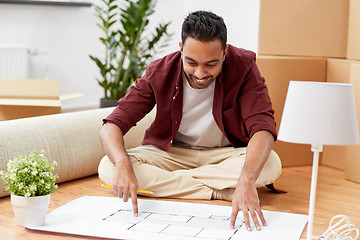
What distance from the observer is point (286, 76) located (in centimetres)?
262

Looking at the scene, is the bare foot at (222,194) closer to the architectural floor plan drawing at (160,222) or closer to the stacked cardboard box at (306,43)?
the architectural floor plan drawing at (160,222)

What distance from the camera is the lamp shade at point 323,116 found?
1.19 metres

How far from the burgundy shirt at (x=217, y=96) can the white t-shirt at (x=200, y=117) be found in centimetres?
3

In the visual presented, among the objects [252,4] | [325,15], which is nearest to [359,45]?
[325,15]

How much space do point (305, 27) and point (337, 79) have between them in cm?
31

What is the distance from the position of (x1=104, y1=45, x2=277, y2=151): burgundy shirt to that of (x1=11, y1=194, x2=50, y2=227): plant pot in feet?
1.59

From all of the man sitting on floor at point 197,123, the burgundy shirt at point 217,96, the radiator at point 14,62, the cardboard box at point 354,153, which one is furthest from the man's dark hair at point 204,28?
the radiator at point 14,62

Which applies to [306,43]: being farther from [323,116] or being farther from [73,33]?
[73,33]

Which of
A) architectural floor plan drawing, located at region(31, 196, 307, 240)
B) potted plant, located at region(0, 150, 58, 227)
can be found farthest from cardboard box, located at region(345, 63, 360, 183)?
potted plant, located at region(0, 150, 58, 227)

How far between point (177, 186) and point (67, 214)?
0.45 meters

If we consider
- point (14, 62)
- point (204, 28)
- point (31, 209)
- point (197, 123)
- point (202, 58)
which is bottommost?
point (31, 209)

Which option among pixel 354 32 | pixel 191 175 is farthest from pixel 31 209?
pixel 354 32

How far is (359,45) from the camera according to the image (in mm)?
2592

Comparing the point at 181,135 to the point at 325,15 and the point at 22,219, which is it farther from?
the point at 325,15
